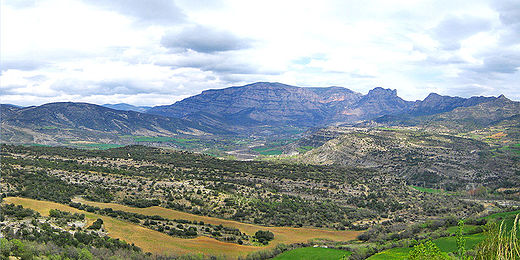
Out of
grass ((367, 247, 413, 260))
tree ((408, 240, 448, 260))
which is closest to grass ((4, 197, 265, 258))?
grass ((367, 247, 413, 260))

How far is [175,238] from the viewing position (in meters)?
42.1

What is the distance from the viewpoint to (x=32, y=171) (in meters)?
62.5

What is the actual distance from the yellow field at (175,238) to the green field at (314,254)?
18.8 feet

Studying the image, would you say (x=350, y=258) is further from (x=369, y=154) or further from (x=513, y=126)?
(x=513, y=126)

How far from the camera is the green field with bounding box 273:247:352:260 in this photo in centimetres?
3376

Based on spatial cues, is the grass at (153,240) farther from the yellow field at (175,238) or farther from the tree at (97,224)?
the tree at (97,224)

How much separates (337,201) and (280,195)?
1414 centimetres

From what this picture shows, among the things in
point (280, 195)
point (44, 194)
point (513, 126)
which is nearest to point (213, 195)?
point (280, 195)

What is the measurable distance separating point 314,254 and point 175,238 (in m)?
19.0

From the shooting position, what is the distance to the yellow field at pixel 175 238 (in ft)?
125

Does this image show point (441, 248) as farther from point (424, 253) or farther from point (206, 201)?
point (206, 201)

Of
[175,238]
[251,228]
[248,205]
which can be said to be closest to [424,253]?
[175,238]

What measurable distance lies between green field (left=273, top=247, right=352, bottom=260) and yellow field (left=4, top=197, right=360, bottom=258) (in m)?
5.72

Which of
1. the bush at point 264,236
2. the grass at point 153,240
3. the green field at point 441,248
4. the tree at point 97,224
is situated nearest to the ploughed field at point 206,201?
the grass at point 153,240
